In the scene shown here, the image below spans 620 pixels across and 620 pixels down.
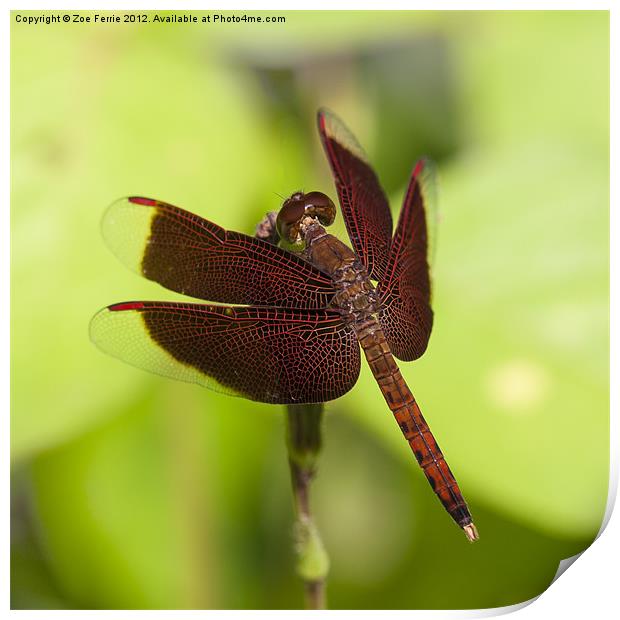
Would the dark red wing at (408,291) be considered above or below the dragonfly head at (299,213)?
below

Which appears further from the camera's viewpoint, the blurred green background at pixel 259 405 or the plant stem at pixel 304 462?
the blurred green background at pixel 259 405

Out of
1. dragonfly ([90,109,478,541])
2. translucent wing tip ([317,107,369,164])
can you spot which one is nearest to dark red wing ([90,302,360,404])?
dragonfly ([90,109,478,541])

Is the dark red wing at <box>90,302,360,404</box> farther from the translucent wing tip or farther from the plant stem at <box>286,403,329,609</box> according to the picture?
the translucent wing tip

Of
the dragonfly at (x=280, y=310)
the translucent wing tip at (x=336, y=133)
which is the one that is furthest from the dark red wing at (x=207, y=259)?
the translucent wing tip at (x=336, y=133)

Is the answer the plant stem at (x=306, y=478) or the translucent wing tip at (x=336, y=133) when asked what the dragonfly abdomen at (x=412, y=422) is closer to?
the plant stem at (x=306, y=478)

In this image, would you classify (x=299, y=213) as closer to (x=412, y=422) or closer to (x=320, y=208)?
(x=320, y=208)
